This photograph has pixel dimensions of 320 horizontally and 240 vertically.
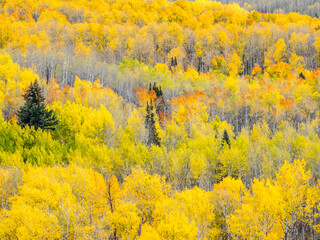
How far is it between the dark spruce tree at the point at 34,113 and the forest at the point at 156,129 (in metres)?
0.21

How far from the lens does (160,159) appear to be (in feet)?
144

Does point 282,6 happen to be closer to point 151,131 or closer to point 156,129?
point 156,129

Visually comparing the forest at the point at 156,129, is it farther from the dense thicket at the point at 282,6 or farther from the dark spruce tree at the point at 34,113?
the dense thicket at the point at 282,6

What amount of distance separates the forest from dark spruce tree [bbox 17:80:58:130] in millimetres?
215

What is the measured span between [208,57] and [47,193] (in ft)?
247

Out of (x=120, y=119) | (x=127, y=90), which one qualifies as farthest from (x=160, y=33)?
(x=120, y=119)

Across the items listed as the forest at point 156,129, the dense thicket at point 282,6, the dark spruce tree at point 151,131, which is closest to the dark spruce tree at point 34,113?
the forest at point 156,129

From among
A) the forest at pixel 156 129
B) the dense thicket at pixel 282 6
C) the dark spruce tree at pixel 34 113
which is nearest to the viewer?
the forest at pixel 156 129

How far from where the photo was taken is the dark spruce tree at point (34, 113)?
150 ft

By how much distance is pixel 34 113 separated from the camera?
152 ft

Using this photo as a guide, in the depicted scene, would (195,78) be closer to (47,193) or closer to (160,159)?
(160,159)

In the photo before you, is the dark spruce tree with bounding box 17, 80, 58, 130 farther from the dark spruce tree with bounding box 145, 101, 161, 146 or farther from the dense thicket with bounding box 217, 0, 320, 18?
the dense thicket with bounding box 217, 0, 320, 18

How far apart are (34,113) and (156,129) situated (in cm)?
2035

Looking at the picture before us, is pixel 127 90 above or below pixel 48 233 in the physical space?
above
